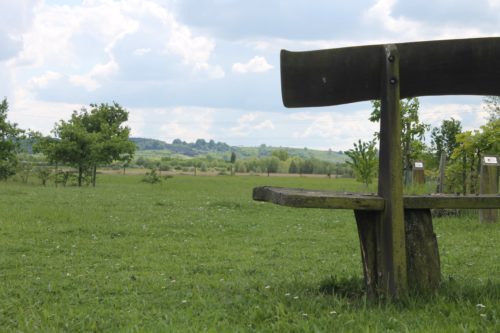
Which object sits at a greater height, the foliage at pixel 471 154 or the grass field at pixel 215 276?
the foliage at pixel 471 154

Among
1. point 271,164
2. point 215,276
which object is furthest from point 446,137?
point 271,164

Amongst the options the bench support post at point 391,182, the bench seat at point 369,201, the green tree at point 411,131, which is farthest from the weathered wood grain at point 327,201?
the green tree at point 411,131

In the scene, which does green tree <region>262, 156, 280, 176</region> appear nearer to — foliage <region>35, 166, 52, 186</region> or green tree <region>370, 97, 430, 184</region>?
foliage <region>35, 166, 52, 186</region>

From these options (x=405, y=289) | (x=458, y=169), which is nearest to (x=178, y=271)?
(x=405, y=289)

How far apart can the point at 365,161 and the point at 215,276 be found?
68.1ft

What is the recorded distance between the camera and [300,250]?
9.30 meters

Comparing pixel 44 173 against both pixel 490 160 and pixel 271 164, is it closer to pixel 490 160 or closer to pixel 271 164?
pixel 490 160

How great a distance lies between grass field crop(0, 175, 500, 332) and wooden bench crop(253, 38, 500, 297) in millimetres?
320

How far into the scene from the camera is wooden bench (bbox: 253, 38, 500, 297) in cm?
457

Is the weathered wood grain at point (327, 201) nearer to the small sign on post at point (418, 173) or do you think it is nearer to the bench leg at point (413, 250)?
the bench leg at point (413, 250)

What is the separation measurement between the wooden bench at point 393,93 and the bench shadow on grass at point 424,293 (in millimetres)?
113

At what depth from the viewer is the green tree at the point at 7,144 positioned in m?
44.6

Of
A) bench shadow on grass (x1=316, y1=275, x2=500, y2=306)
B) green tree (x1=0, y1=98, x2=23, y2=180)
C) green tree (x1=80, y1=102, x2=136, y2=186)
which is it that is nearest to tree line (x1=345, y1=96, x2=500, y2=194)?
bench shadow on grass (x1=316, y1=275, x2=500, y2=306)

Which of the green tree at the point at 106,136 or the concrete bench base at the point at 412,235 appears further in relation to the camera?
the green tree at the point at 106,136
